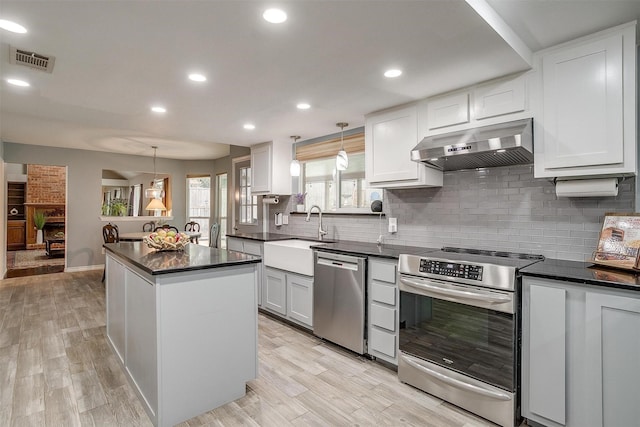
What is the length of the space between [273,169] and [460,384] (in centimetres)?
337

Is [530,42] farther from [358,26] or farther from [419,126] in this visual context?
[358,26]

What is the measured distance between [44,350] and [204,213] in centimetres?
522

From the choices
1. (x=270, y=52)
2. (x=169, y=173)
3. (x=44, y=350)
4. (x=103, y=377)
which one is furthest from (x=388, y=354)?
(x=169, y=173)

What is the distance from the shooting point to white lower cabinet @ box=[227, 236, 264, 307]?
4.01 meters

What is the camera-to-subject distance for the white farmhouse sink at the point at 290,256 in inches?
130

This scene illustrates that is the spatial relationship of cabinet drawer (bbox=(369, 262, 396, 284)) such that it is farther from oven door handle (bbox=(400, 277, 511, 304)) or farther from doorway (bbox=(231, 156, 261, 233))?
doorway (bbox=(231, 156, 261, 233))

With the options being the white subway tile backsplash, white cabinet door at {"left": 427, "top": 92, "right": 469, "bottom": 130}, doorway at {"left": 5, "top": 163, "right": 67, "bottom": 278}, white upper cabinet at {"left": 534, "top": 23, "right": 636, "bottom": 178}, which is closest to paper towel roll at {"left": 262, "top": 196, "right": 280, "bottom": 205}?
the white subway tile backsplash

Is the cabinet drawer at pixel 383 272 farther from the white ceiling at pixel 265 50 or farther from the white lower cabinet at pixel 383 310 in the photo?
the white ceiling at pixel 265 50

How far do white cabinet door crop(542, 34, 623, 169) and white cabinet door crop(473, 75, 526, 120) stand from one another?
15 cm

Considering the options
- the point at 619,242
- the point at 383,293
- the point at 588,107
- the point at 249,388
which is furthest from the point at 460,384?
the point at 588,107

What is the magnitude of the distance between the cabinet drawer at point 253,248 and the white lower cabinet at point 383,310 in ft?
5.67

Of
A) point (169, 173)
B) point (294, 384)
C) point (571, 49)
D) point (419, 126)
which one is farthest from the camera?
point (169, 173)

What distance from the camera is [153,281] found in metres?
1.92

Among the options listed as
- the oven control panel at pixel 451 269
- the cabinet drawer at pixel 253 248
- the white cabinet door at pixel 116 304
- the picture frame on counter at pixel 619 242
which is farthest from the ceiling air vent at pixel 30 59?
the picture frame on counter at pixel 619 242
